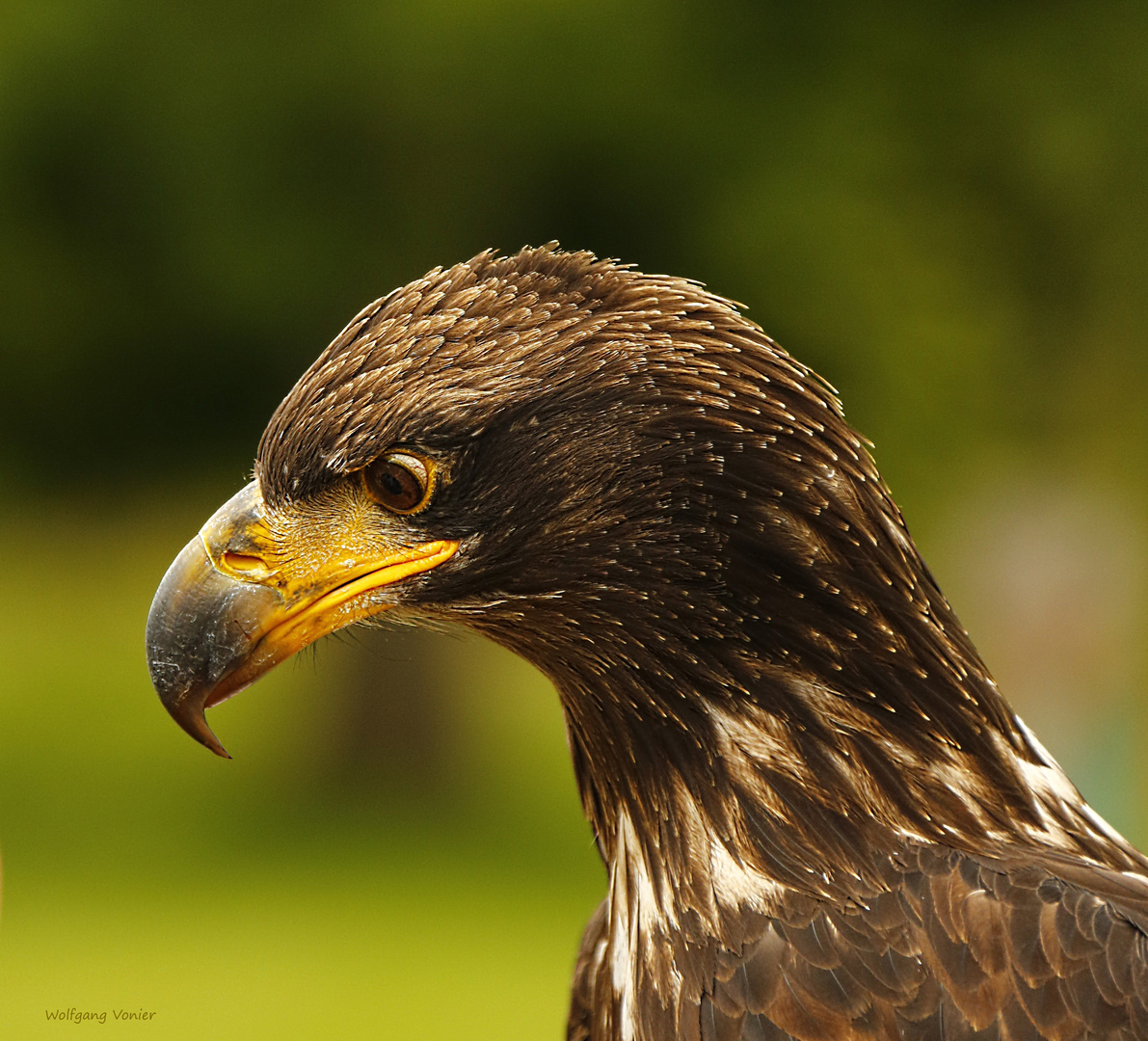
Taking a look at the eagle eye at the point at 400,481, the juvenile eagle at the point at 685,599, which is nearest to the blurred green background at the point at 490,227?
the juvenile eagle at the point at 685,599

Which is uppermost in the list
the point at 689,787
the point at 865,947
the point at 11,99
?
the point at 11,99

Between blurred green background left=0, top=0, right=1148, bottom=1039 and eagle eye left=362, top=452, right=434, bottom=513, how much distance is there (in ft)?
16.7

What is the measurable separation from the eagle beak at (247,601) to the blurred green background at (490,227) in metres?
5.10

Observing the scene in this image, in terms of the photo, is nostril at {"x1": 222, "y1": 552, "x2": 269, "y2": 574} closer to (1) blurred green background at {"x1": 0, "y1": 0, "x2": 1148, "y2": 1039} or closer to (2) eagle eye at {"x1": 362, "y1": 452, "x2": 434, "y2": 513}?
(2) eagle eye at {"x1": 362, "y1": 452, "x2": 434, "y2": 513}

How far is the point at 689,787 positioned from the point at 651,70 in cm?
598

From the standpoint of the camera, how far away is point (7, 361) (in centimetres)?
800

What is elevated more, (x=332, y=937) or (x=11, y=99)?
(x=11, y=99)

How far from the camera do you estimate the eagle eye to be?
8.05 ft

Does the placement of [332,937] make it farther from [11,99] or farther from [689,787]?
[689,787]

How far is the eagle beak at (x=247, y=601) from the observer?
2.49 metres

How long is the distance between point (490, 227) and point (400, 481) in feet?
19.2

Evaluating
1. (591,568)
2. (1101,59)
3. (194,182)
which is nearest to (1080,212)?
(1101,59)

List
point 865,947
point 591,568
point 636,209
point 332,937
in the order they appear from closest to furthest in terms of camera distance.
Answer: point 865,947
point 591,568
point 636,209
point 332,937

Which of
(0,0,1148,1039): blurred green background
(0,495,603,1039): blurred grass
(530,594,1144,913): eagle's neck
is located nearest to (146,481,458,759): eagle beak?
(530,594,1144,913): eagle's neck
